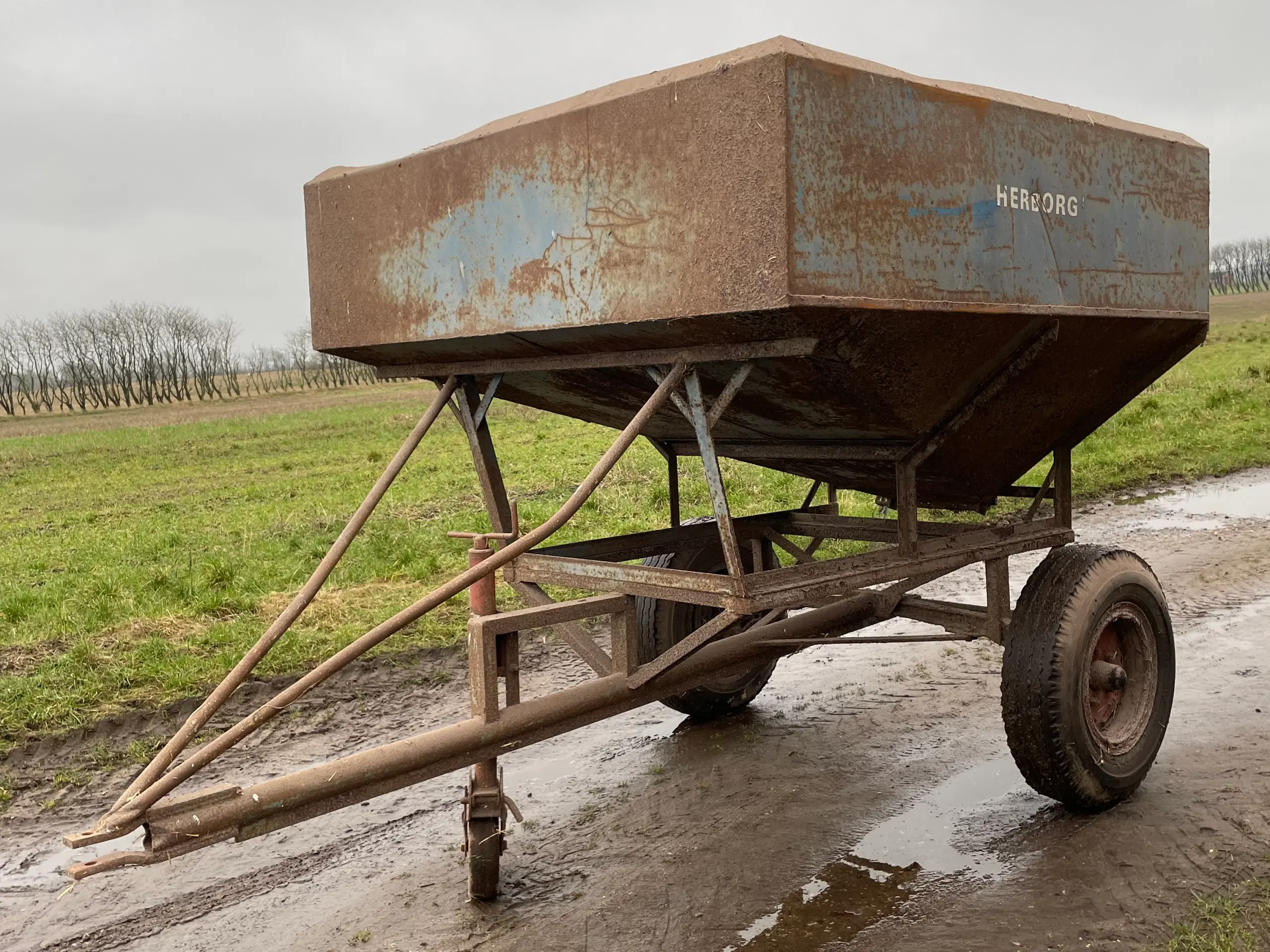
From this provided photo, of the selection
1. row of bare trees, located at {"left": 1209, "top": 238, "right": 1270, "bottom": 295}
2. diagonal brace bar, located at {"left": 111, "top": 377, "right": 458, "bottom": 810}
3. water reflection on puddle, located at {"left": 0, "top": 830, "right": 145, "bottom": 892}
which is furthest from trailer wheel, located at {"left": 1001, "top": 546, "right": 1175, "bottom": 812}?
row of bare trees, located at {"left": 1209, "top": 238, "right": 1270, "bottom": 295}

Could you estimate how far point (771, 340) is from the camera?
10.2 ft

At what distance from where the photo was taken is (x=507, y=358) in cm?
396

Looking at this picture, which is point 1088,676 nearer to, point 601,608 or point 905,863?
point 905,863

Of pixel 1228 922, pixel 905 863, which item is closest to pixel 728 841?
pixel 905 863

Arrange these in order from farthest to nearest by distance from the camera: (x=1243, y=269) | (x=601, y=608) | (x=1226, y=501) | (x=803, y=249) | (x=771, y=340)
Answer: (x=1243, y=269) < (x=1226, y=501) < (x=601, y=608) < (x=771, y=340) < (x=803, y=249)

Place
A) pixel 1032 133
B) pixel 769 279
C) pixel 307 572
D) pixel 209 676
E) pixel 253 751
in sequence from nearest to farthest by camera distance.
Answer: pixel 769 279 < pixel 1032 133 < pixel 253 751 < pixel 209 676 < pixel 307 572

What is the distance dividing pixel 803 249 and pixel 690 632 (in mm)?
2439

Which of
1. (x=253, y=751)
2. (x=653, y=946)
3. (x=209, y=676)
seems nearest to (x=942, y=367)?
(x=653, y=946)

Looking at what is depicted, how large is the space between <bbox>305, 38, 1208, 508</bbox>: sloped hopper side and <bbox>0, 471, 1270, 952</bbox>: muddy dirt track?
1414 millimetres

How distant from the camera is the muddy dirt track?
341 cm

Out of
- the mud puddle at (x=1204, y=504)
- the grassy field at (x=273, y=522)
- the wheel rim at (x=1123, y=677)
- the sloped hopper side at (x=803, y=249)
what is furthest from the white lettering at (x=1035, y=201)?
the mud puddle at (x=1204, y=504)

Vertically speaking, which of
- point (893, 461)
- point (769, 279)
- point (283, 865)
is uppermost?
point (769, 279)

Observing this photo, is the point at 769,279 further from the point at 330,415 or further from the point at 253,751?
the point at 330,415

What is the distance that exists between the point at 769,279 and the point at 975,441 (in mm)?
1906
